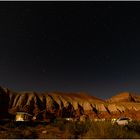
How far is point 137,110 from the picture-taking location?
70.6 metres

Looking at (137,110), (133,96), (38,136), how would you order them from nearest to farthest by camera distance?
1. (38,136)
2. (137,110)
3. (133,96)

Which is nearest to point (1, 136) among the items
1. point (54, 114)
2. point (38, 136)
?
point (38, 136)

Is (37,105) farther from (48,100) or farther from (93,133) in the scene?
(93,133)

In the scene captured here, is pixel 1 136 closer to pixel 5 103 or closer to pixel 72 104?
pixel 5 103

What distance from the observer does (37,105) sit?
6681cm

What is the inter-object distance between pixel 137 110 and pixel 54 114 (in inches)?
852

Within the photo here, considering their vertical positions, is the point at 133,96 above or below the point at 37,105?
above

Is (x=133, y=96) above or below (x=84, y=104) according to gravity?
above

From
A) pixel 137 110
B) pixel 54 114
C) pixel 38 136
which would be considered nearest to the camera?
pixel 38 136

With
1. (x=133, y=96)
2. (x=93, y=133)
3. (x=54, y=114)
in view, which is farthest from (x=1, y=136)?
(x=133, y=96)

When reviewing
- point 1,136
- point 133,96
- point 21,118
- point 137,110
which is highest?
point 133,96

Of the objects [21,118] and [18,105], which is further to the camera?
[18,105]

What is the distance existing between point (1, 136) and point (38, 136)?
173 centimetres

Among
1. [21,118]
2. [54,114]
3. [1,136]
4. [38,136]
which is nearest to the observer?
[1,136]
